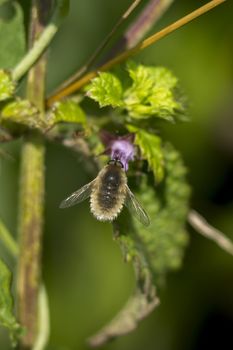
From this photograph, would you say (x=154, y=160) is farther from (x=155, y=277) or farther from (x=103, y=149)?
(x=155, y=277)

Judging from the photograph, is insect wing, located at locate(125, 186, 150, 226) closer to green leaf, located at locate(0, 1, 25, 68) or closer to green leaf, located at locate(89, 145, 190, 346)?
green leaf, located at locate(89, 145, 190, 346)

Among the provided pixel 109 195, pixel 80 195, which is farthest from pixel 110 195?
pixel 80 195

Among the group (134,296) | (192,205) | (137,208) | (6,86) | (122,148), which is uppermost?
(6,86)

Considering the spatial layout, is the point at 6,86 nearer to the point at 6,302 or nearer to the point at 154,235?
the point at 6,302

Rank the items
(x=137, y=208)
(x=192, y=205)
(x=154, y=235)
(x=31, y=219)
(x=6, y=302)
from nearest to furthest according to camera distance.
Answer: (x=6, y=302) → (x=137, y=208) → (x=31, y=219) → (x=154, y=235) → (x=192, y=205)

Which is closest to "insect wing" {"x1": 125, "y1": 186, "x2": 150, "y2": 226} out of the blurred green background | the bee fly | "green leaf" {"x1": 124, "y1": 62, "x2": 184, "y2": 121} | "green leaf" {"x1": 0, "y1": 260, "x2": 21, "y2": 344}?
the bee fly

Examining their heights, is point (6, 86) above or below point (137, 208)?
above
